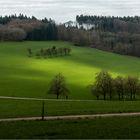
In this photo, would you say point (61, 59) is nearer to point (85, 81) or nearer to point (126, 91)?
point (85, 81)

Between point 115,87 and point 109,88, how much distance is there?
5.97 ft

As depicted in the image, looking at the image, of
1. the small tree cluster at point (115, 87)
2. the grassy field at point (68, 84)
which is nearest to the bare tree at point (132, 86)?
the small tree cluster at point (115, 87)

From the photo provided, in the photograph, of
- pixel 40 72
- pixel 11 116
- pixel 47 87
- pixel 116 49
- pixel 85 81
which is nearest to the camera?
pixel 11 116

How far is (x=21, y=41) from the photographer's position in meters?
193

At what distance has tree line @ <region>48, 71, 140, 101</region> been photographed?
307ft

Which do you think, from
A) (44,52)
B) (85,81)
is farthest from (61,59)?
(85,81)

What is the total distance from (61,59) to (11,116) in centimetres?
11985

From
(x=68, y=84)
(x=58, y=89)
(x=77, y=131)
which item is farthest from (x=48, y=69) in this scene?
(x=77, y=131)

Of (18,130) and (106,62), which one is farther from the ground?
(18,130)

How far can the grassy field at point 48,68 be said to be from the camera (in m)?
102

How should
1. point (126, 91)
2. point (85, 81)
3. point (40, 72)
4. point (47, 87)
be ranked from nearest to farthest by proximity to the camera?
point (126, 91), point (47, 87), point (85, 81), point (40, 72)

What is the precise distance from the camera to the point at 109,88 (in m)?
93.6

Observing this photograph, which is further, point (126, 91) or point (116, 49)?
point (116, 49)

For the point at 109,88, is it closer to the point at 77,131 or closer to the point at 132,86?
the point at 132,86
